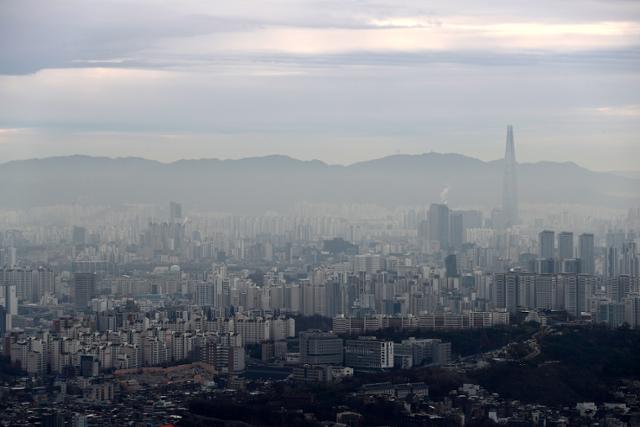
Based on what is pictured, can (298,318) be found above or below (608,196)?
below

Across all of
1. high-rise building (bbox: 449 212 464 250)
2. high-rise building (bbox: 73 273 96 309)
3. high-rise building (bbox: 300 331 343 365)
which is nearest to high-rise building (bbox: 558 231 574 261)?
high-rise building (bbox: 449 212 464 250)

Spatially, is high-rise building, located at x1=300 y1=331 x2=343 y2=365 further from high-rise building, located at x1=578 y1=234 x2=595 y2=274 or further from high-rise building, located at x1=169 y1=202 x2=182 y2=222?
high-rise building, located at x1=169 y1=202 x2=182 y2=222

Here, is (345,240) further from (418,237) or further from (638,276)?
(638,276)

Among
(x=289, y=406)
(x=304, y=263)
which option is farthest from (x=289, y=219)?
(x=289, y=406)

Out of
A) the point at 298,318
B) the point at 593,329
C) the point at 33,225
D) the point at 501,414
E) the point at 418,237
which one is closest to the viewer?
the point at 501,414

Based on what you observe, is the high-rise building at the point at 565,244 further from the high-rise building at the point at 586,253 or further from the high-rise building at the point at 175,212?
the high-rise building at the point at 175,212

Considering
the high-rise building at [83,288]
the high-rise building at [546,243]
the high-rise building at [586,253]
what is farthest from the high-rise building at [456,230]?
the high-rise building at [83,288]

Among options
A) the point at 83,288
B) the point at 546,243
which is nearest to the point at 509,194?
the point at 546,243
